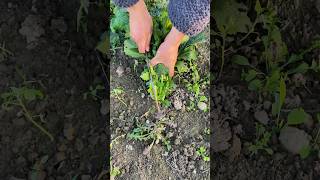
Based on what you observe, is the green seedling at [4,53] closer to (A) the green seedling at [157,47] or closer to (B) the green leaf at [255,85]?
(A) the green seedling at [157,47]

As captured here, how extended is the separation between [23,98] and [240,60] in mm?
555

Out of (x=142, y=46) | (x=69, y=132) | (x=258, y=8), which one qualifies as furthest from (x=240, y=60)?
(x=69, y=132)

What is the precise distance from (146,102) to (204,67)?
7.0 inches

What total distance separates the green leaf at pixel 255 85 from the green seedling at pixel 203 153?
20 cm

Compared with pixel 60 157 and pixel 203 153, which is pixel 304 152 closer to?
pixel 203 153

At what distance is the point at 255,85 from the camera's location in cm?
146

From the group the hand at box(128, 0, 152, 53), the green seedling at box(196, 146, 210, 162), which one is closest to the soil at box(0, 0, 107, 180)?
the hand at box(128, 0, 152, 53)

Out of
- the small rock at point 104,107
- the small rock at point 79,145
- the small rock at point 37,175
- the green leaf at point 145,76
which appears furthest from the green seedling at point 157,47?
the small rock at point 37,175

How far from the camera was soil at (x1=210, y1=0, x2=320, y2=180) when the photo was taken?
140 cm

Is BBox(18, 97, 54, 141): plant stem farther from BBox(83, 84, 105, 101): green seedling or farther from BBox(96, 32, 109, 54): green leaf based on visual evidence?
BBox(96, 32, 109, 54): green leaf

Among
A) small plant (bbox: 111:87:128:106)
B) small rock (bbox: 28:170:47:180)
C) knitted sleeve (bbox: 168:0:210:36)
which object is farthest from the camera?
small plant (bbox: 111:87:128:106)

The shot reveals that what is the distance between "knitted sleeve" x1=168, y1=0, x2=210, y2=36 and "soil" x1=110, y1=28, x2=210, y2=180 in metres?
0.23

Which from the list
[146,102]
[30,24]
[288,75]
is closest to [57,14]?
[30,24]

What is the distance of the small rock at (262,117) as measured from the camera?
4.73ft
